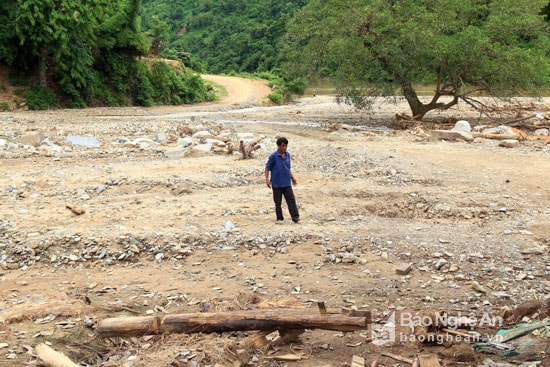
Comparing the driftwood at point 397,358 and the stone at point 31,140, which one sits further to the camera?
the stone at point 31,140

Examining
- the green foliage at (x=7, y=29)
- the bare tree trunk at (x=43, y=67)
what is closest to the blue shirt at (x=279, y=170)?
the green foliage at (x=7, y=29)

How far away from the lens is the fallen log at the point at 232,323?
4078mm

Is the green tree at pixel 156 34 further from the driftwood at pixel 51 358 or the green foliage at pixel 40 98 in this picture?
the driftwood at pixel 51 358

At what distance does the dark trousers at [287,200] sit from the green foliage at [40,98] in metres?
18.3

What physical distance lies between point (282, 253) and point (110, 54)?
22073 mm

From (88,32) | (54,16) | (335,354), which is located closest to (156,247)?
Answer: (335,354)

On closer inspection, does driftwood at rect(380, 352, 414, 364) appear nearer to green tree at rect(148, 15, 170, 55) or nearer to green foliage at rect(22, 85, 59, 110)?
green foliage at rect(22, 85, 59, 110)

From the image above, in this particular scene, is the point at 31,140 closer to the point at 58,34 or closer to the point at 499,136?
the point at 58,34

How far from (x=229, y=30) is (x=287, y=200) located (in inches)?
2203

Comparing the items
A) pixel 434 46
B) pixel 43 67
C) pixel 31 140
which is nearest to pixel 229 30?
pixel 43 67

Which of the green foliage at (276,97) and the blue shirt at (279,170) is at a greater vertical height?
the green foliage at (276,97)

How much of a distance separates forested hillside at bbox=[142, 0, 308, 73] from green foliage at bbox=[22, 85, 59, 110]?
19775 mm

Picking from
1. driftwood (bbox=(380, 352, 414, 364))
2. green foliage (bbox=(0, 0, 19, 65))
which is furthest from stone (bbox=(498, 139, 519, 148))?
green foliage (bbox=(0, 0, 19, 65))

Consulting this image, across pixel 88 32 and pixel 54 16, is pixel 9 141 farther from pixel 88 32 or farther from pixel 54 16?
pixel 88 32
